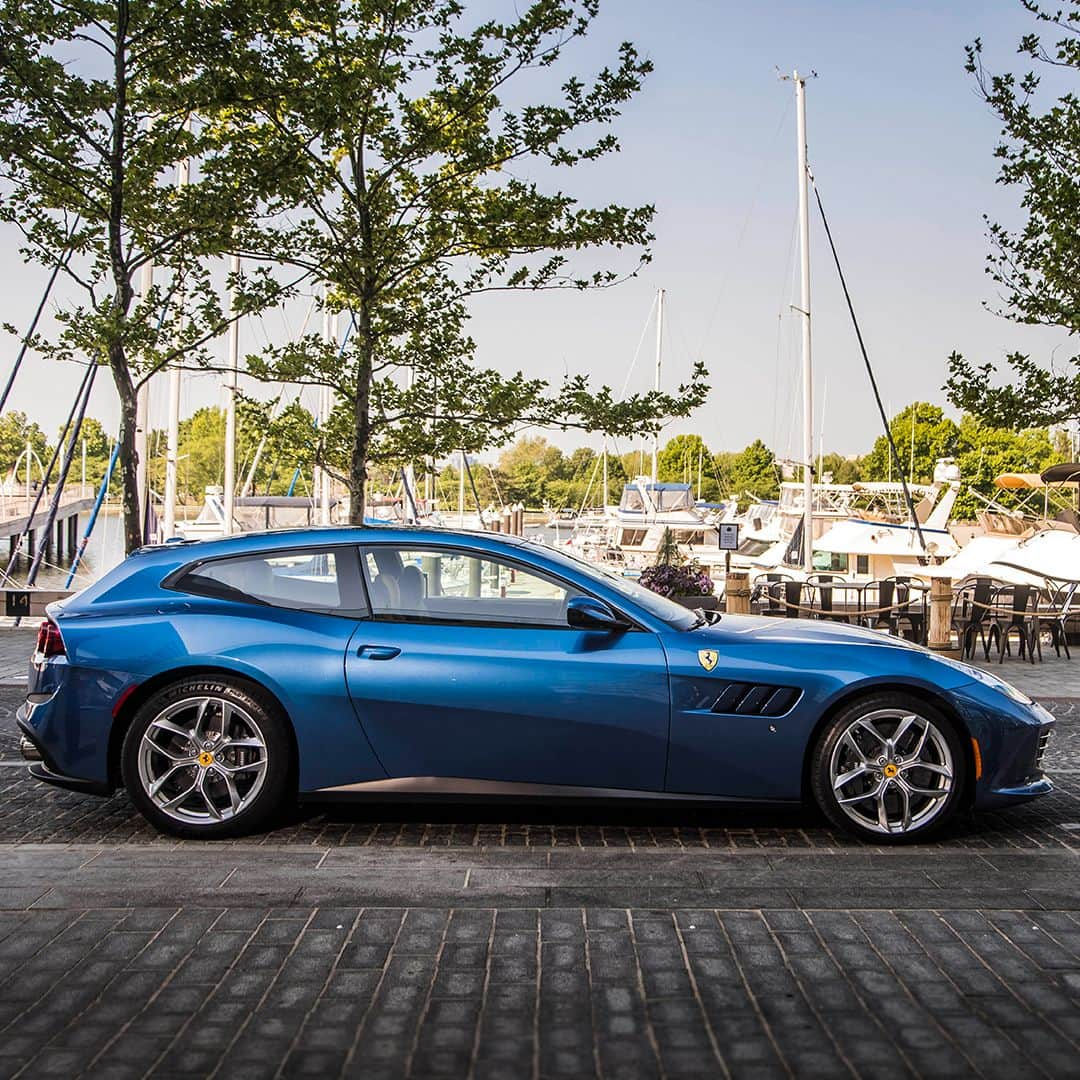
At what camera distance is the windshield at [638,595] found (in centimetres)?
618

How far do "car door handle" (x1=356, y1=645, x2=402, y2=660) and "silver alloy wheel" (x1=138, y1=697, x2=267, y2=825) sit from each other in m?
0.60

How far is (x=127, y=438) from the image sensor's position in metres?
12.5

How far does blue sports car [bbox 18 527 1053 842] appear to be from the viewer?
5.88 metres

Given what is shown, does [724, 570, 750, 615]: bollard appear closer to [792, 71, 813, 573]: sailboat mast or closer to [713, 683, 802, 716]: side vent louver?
[713, 683, 802, 716]: side vent louver

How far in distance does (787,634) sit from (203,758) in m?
2.87

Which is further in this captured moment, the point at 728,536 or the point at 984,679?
the point at 728,536

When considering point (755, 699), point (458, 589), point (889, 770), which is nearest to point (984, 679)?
point (889, 770)

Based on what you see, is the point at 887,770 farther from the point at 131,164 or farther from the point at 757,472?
the point at 757,472

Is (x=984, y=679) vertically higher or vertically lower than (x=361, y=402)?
lower

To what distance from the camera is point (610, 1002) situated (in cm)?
397

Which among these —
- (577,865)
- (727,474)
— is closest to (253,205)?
(577,865)

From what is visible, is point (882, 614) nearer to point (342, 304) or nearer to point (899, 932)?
point (342, 304)

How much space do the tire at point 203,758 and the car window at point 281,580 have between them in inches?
18.5

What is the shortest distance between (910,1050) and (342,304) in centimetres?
1333
